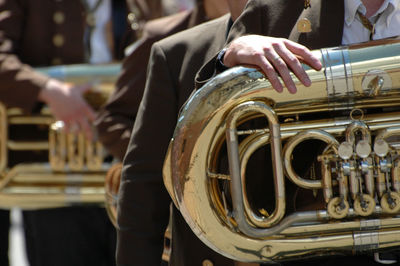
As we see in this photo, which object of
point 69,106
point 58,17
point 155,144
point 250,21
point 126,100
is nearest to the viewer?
point 250,21

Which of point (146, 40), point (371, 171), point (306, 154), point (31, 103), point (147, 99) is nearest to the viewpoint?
point (371, 171)

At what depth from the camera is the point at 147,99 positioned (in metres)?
2.49

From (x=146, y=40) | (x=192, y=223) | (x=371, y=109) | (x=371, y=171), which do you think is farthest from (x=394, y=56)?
(x=146, y=40)

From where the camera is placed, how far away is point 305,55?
2.06 meters

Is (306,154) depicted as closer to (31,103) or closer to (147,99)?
(147,99)

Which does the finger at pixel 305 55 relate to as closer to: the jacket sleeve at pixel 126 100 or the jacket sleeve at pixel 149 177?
the jacket sleeve at pixel 149 177

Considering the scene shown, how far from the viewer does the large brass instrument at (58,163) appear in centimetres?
400

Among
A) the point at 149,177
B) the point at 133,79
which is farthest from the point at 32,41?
the point at 149,177

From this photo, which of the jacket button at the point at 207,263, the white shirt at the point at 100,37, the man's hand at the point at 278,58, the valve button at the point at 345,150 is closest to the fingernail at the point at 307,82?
the man's hand at the point at 278,58

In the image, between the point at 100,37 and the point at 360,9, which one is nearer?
the point at 360,9

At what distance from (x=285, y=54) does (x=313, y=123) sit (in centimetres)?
17

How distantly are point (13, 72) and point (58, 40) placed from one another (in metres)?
0.31

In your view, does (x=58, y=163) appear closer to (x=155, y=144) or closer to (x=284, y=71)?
(x=155, y=144)

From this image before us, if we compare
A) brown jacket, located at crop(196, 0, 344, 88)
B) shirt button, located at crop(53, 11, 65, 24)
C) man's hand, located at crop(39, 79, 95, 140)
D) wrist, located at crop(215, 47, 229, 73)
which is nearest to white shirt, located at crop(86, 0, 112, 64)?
shirt button, located at crop(53, 11, 65, 24)
